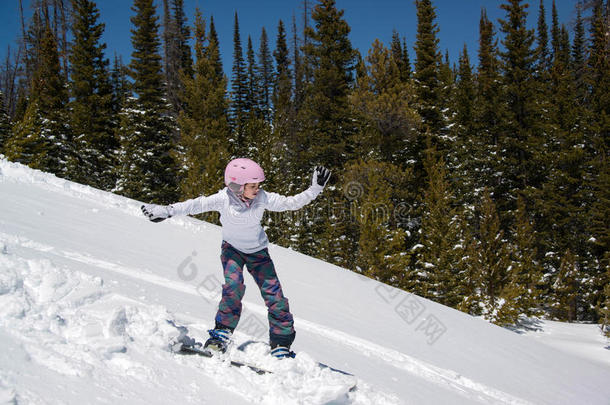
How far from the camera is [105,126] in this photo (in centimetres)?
2836

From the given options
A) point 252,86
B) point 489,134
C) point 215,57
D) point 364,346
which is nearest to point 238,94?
point 252,86

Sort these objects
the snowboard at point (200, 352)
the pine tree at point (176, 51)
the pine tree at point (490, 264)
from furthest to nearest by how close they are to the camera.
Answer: the pine tree at point (176, 51)
the pine tree at point (490, 264)
the snowboard at point (200, 352)

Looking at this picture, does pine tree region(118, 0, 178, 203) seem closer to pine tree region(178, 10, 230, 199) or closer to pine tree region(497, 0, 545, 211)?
pine tree region(178, 10, 230, 199)

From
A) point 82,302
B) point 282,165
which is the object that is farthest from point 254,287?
point 282,165

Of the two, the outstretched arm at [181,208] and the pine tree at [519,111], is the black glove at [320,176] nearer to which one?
the outstretched arm at [181,208]

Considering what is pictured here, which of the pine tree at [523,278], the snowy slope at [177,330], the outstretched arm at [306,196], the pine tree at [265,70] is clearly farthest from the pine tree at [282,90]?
the outstretched arm at [306,196]

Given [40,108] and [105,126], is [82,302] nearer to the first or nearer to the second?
[105,126]

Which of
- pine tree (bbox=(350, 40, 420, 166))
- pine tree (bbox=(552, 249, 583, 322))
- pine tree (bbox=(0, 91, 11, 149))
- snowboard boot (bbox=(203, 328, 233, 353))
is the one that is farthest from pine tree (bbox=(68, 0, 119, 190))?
pine tree (bbox=(552, 249, 583, 322))

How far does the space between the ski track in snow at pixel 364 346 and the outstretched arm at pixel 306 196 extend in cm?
255

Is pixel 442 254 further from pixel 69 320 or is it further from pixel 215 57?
pixel 215 57

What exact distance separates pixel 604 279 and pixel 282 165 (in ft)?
71.7

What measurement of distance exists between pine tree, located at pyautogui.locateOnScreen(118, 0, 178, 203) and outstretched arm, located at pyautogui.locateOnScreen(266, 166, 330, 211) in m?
23.0

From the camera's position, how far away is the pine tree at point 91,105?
27500mm

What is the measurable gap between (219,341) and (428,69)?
26.3m
